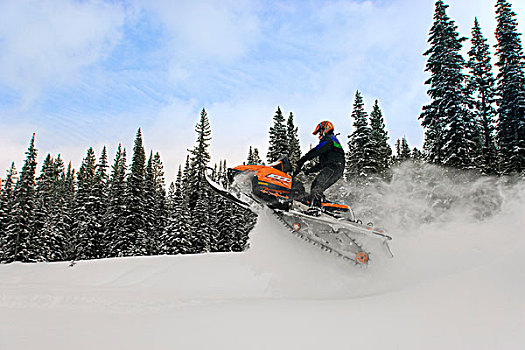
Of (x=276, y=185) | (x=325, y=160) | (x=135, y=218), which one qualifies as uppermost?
(x=135, y=218)

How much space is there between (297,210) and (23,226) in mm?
34742

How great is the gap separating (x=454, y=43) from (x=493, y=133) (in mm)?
8927

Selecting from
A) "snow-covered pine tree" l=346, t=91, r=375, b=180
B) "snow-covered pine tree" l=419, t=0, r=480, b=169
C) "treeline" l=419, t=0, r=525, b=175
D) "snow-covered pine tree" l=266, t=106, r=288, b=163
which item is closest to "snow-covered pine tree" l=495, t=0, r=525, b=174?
"treeline" l=419, t=0, r=525, b=175

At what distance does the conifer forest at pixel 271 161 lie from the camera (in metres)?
18.8

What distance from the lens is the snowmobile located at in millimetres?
6766

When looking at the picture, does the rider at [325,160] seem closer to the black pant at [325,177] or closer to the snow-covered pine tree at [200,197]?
the black pant at [325,177]

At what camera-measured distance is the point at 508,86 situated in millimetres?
23016

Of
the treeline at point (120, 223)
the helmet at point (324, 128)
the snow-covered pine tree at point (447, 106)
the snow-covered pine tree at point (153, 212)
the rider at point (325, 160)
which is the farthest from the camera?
the snow-covered pine tree at point (153, 212)

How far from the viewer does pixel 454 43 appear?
19.3 metres

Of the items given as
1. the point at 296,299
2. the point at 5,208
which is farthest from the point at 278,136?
the point at 5,208

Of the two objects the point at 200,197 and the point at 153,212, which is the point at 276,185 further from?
the point at 153,212

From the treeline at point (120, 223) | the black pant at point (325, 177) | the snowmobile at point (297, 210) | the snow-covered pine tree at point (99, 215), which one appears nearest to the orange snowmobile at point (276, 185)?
the snowmobile at point (297, 210)

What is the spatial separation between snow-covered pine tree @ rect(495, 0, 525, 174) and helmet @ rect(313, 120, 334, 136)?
2033 cm

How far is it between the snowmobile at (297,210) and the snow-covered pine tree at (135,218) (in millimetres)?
Result: 26521
